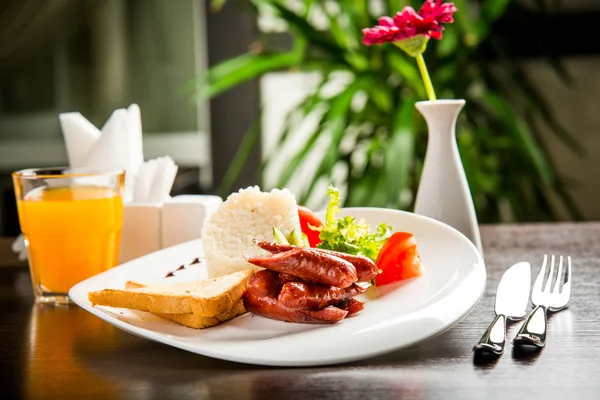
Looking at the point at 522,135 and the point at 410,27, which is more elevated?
the point at 410,27

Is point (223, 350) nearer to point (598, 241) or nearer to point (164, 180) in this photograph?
point (164, 180)

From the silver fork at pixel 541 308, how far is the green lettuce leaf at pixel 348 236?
23cm

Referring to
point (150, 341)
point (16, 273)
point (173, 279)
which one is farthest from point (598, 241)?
point (16, 273)

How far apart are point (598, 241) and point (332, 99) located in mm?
1254

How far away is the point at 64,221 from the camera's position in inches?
49.2

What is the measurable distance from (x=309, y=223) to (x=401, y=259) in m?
0.23

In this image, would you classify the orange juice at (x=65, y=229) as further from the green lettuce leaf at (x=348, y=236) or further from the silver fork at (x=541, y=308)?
the silver fork at (x=541, y=308)

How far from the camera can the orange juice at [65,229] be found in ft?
4.08

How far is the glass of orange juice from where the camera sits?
4.07 feet

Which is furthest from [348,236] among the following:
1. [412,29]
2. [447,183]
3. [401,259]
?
[412,29]

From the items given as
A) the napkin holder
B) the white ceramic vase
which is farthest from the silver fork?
the napkin holder

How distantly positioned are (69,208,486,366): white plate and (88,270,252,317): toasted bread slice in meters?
0.02

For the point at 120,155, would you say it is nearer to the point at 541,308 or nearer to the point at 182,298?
the point at 182,298

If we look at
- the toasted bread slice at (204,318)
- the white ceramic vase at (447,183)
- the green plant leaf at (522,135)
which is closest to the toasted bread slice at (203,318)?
the toasted bread slice at (204,318)
